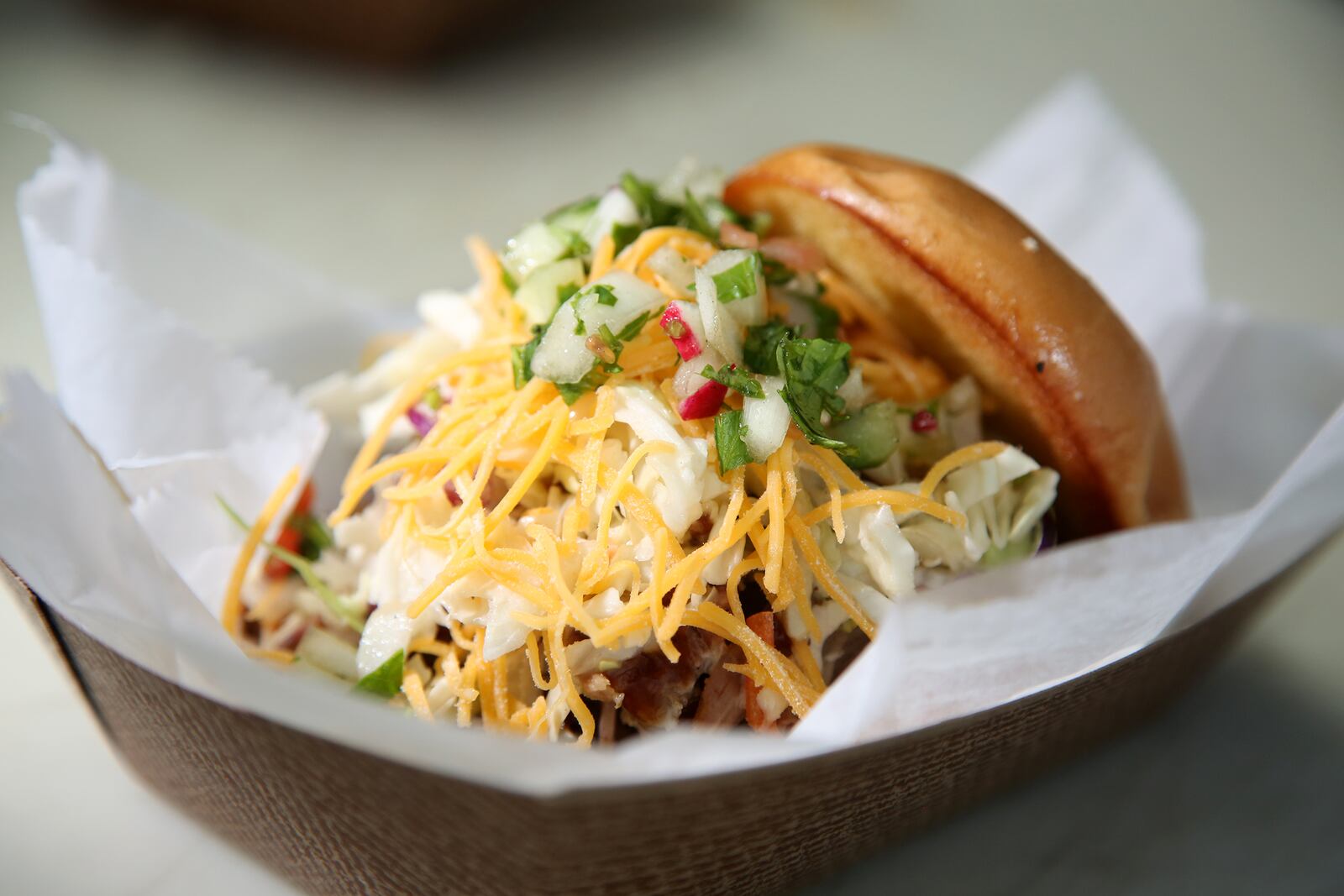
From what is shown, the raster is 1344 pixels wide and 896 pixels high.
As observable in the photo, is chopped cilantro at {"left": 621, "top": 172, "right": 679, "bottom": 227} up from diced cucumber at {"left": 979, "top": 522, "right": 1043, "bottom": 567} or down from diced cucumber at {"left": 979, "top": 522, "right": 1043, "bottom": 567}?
up

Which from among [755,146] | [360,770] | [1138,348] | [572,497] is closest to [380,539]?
[572,497]

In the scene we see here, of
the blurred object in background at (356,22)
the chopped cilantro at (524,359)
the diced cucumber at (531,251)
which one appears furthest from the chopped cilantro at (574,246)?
the blurred object in background at (356,22)

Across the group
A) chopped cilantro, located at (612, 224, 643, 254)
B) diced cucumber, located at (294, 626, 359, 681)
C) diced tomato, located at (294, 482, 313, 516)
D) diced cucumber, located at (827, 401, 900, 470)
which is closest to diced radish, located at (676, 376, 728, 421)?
diced cucumber, located at (827, 401, 900, 470)

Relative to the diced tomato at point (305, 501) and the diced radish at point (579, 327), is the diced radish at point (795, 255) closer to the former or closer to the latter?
the diced radish at point (579, 327)

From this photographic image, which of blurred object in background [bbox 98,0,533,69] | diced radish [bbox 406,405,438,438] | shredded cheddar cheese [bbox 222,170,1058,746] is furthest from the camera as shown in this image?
blurred object in background [bbox 98,0,533,69]

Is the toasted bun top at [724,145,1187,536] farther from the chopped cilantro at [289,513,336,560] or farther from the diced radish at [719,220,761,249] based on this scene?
the chopped cilantro at [289,513,336,560]

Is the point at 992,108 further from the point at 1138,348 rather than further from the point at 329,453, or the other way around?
the point at 329,453
